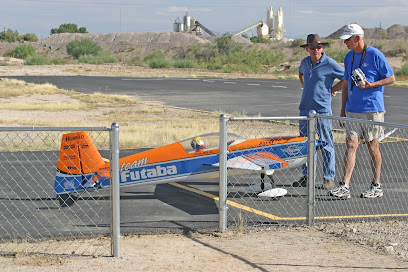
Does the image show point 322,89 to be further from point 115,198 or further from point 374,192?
point 115,198

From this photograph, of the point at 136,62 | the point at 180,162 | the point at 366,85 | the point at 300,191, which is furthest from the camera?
the point at 136,62

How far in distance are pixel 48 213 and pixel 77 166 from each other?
79cm

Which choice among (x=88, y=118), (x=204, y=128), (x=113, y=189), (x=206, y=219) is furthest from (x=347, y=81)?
(x=88, y=118)

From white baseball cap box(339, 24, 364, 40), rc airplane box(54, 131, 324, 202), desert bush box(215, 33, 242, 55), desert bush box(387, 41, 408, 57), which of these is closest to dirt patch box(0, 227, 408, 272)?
rc airplane box(54, 131, 324, 202)

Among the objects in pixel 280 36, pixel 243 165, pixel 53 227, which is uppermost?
pixel 280 36

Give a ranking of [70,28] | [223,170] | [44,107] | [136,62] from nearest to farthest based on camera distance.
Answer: [223,170]
[44,107]
[136,62]
[70,28]

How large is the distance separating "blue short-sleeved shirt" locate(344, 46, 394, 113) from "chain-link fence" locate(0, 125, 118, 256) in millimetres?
3679

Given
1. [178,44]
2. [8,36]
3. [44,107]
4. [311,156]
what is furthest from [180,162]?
[8,36]

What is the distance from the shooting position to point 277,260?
19.2ft

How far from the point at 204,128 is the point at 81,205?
29.1 ft

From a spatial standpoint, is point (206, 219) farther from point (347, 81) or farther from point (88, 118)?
point (88, 118)

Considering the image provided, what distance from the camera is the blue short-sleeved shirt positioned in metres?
8.12

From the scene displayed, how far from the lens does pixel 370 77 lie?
813 cm

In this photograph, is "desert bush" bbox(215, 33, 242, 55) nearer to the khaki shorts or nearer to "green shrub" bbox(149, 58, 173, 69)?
→ "green shrub" bbox(149, 58, 173, 69)
